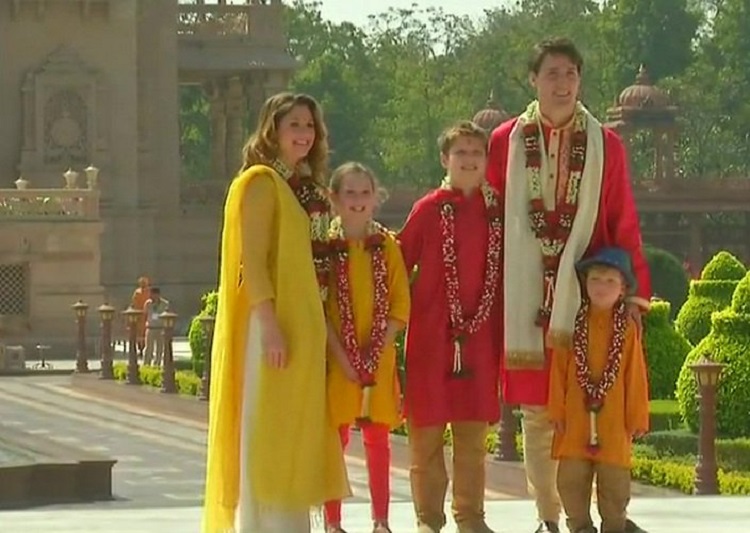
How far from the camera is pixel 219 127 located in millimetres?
54500

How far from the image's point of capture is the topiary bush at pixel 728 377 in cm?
1739

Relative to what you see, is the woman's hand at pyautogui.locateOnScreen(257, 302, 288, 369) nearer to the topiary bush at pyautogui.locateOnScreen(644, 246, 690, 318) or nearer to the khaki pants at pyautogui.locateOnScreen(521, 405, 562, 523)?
the khaki pants at pyautogui.locateOnScreen(521, 405, 562, 523)

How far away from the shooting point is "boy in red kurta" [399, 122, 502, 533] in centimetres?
1005

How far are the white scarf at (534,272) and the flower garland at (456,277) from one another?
0.06 meters

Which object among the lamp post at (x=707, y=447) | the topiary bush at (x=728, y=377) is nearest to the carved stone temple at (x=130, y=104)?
the topiary bush at (x=728, y=377)

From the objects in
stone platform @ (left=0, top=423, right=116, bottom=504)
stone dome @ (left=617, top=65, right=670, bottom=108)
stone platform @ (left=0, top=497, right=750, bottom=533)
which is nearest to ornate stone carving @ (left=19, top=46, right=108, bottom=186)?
stone dome @ (left=617, top=65, right=670, bottom=108)

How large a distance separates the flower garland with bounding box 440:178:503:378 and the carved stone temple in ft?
110

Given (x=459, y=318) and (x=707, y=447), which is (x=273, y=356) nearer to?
(x=459, y=318)

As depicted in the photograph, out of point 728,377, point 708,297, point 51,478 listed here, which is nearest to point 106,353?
point 708,297

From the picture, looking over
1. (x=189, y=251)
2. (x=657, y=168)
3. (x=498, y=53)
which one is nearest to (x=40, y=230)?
(x=189, y=251)

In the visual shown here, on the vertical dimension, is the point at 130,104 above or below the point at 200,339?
above

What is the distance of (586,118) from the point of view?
33.1 ft

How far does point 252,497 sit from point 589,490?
1.33m

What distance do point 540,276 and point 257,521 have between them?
1.41 m
